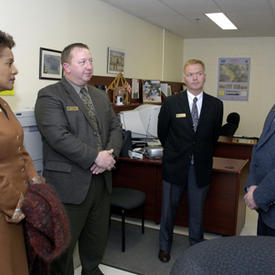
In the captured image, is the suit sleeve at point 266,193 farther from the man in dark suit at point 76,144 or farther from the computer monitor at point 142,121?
the computer monitor at point 142,121

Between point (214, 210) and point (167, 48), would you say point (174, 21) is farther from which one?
point (214, 210)

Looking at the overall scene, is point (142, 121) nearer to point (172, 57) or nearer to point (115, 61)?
point (115, 61)

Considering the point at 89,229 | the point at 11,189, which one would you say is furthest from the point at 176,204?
the point at 11,189

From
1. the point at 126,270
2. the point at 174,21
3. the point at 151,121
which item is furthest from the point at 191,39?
the point at 126,270

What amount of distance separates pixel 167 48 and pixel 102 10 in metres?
2.23

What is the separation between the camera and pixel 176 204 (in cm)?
284

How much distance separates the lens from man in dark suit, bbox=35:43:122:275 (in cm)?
206

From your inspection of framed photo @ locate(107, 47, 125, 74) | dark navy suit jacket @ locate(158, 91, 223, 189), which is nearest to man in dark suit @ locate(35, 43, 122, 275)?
dark navy suit jacket @ locate(158, 91, 223, 189)

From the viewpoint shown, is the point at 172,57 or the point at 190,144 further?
the point at 172,57

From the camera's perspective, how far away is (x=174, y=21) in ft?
17.3

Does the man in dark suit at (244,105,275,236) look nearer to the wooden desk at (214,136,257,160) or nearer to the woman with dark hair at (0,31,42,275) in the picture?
the woman with dark hair at (0,31,42,275)

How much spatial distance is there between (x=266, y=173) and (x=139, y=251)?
61.4 inches

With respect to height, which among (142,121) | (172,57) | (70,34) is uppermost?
(172,57)

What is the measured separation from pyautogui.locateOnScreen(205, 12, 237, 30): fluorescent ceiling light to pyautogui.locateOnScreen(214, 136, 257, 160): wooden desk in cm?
182
